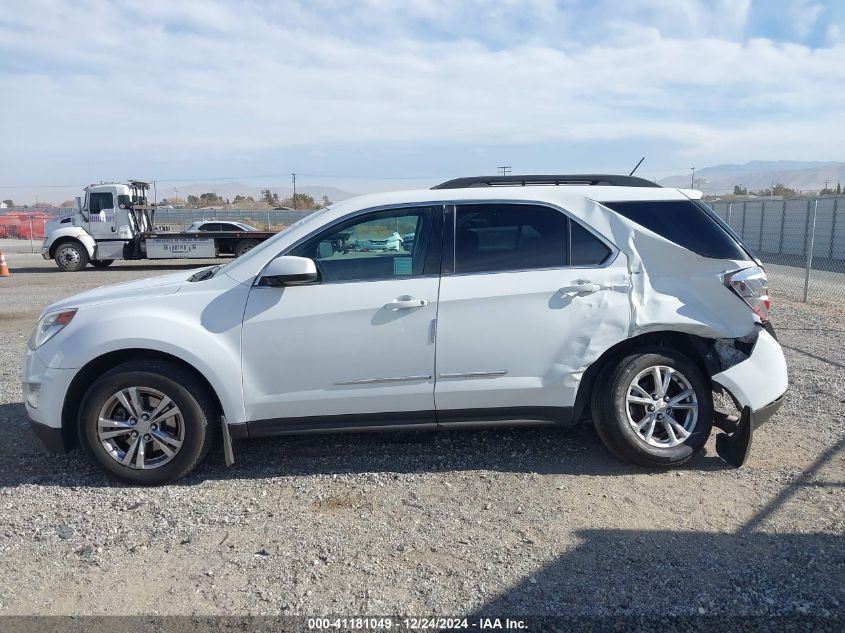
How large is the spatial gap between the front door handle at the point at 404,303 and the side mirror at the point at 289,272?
51 centimetres

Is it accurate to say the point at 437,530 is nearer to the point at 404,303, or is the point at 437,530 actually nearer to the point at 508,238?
the point at 404,303

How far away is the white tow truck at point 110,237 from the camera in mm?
21422

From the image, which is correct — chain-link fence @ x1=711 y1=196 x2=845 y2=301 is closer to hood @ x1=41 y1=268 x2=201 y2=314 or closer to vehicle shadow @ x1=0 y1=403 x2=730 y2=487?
vehicle shadow @ x1=0 y1=403 x2=730 y2=487

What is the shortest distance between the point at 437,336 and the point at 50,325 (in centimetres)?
250

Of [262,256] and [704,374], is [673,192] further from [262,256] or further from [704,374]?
[262,256]

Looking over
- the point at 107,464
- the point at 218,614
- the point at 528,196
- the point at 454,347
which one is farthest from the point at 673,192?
the point at 107,464

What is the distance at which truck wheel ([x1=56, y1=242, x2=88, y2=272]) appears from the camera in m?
21.3

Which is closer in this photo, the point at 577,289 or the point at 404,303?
the point at 404,303

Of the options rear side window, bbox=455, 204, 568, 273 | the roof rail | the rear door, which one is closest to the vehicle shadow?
the rear door

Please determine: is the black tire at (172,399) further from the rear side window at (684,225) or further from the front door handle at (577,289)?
the rear side window at (684,225)

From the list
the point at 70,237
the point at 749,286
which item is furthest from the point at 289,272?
the point at 70,237

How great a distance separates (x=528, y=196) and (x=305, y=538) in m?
2.58

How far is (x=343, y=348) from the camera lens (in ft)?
14.0

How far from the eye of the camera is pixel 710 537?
12.0 ft
